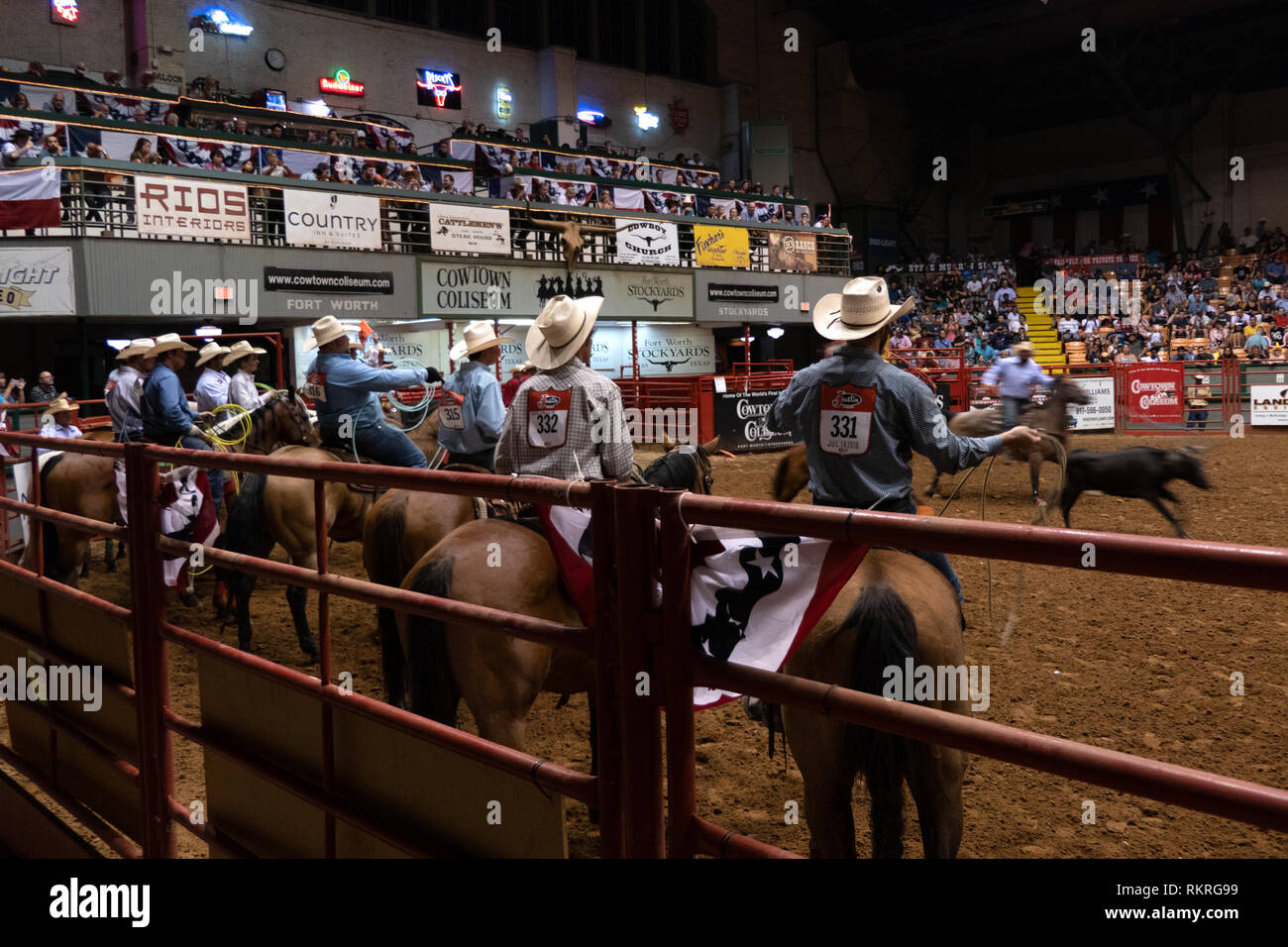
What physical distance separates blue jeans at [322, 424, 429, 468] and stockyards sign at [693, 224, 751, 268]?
20.0m

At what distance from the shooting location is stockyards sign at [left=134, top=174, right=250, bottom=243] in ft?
58.0

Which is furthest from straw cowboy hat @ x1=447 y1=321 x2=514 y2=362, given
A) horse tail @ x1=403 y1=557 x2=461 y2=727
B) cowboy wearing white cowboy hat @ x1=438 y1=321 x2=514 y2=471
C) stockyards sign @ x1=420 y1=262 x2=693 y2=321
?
stockyards sign @ x1=420 y1=262 x2=693 y2=321

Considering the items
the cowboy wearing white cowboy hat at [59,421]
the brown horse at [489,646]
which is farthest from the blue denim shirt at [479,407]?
the cowboy wearing white cowboy hat at [59,421]

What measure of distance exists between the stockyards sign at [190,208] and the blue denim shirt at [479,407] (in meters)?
14.0

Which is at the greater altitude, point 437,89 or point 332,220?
point 437,89

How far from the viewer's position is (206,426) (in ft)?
27.7

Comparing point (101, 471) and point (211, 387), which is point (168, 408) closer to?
point (101, 471)

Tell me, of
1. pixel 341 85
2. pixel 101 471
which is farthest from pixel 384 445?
pixel 341 85

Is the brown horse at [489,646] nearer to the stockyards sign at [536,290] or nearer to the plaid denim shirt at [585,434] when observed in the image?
the plaid denim shirt at [585,434]

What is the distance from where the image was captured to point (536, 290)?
2292 centimetres

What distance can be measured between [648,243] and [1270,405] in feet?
45.5

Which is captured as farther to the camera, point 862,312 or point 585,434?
point 585,434
